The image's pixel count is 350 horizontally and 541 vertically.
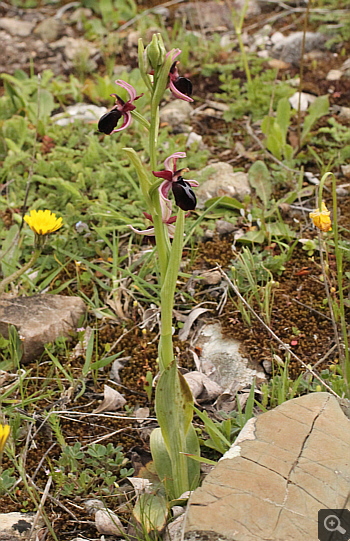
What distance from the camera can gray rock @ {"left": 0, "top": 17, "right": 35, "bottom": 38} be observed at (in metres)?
4.92

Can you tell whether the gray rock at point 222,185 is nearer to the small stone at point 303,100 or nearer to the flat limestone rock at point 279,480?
the small stone at point 303,100

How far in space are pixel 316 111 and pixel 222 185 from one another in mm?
872

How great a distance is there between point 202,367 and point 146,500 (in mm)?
686

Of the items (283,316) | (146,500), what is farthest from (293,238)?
(146,500)

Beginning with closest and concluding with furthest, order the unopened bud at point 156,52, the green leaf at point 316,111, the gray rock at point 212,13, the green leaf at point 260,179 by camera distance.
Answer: the unopened bud at point 156,52 → the green leaf at point 260,179 → the green leaf at point 316,111 → the gray rock at point 212,13

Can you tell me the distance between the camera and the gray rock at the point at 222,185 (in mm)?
3000

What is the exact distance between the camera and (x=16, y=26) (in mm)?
4973

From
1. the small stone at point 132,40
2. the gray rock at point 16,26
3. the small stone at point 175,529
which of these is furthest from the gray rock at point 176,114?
the small stone at point 175,529

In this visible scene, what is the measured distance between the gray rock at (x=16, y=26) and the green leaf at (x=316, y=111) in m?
3.00

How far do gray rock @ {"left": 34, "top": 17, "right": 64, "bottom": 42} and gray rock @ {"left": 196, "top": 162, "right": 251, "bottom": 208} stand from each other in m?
2.71

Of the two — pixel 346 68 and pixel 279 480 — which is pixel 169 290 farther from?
pixel 346 68

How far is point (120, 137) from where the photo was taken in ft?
10.9

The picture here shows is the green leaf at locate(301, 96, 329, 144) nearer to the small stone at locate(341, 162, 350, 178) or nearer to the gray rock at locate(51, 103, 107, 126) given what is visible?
the small stone at locate(341, 162, 350, 178)

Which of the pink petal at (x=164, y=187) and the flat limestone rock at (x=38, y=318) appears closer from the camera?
the pink petal at (x=164, y=187)
